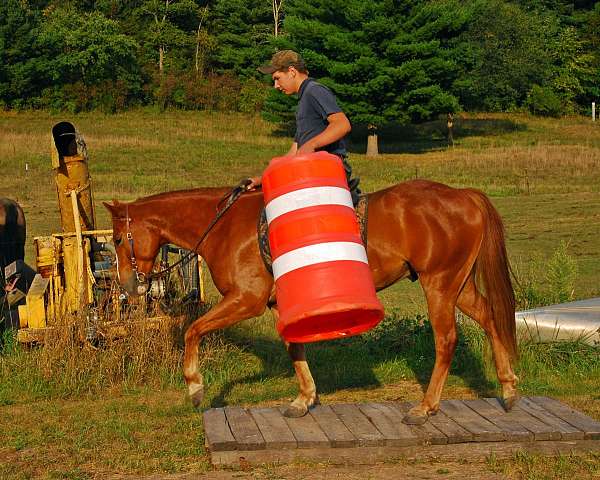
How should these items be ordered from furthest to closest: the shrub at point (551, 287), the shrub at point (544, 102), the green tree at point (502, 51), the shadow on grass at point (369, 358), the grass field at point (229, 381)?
the shrub at point (544, 102), the green tree at point (502, 51), the shrub at point (551, 287), the shadow on grass at point (369, 358), the grass field at point (229, 381)

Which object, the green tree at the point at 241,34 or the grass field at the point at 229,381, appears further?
the green tree at the point at 241,34

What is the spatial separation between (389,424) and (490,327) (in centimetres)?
145

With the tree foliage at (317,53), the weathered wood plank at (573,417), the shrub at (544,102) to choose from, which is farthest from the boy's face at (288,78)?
the shrub at (544,102)

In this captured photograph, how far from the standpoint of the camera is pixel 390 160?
5062 centimetres

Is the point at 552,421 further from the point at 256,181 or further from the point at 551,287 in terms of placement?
the point at 551,287

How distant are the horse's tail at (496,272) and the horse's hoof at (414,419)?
1134 millimetres

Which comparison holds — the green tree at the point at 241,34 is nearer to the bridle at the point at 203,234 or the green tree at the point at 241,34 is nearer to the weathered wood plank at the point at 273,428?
the bridle at the point at 203,234

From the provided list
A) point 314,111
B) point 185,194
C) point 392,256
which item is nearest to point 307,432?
point 392,256

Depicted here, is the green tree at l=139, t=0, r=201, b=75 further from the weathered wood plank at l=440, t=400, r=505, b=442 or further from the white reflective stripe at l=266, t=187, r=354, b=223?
the white reflective stripe at l=266, t=187, r=354, b=223

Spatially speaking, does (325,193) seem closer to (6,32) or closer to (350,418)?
(350,418)

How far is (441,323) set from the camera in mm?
8016

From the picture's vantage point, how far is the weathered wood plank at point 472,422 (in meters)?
7.23

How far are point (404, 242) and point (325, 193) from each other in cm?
117

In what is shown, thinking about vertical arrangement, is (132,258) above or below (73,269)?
above
